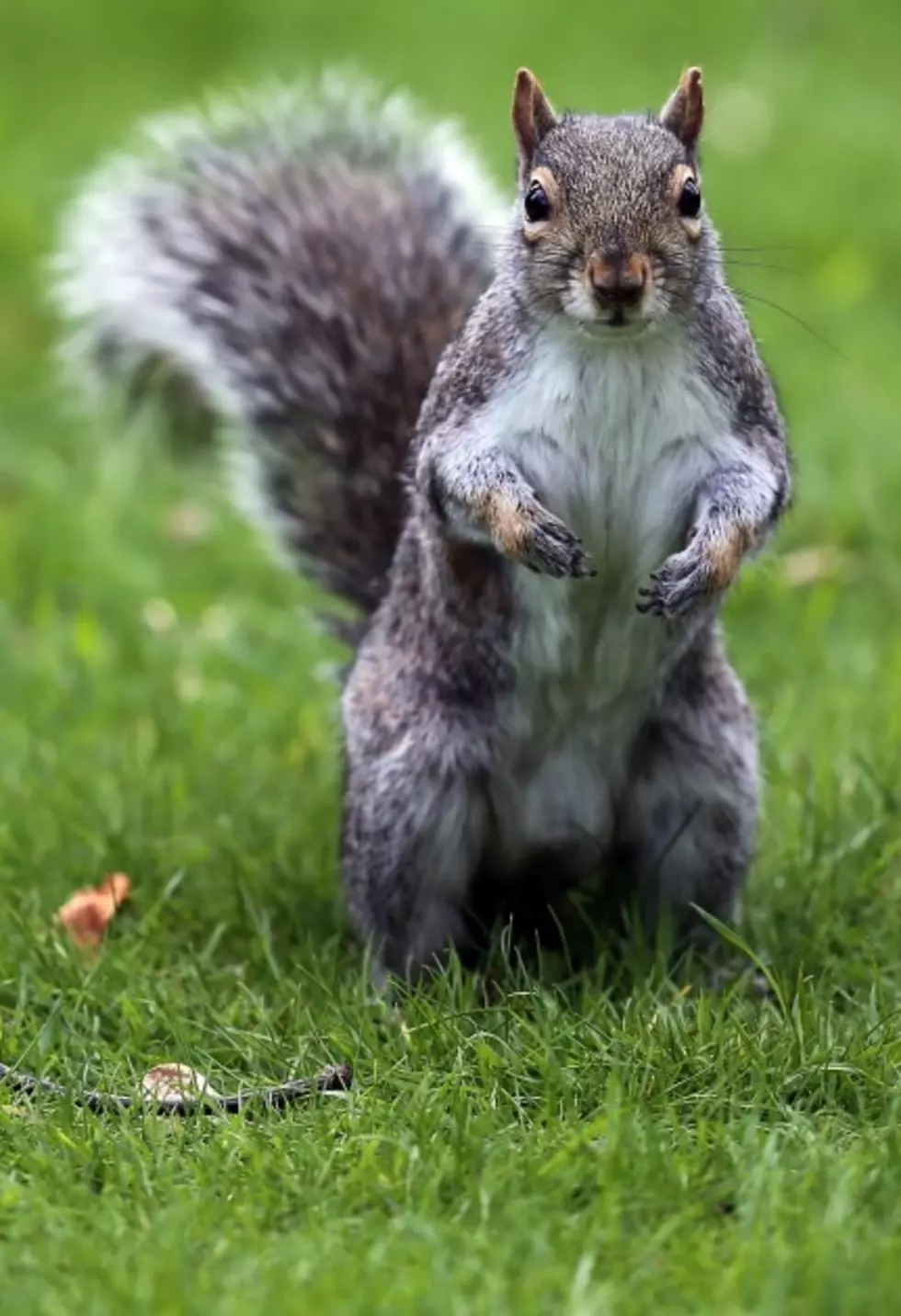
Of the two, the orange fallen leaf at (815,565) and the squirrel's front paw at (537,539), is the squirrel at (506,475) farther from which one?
the orange fallen leaf at (815,565)

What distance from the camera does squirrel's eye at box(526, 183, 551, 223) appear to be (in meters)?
2.34

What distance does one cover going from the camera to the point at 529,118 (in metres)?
2.45

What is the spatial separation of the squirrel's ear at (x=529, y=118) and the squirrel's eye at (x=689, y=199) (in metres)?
0.19

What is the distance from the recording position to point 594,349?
2367 millimetres

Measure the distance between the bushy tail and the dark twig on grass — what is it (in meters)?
0.95

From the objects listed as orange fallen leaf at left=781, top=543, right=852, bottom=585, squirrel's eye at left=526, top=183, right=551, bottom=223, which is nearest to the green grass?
orange fallen leaf at left=781, top=543, right=852, bottom=585

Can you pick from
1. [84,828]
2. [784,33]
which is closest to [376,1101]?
[84,828]

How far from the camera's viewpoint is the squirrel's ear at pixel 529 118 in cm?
243

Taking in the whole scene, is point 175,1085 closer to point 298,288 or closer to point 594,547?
point 594,547

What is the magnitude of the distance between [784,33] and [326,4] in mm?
→ 1492

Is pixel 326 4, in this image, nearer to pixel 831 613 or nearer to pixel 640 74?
pixel 640 74

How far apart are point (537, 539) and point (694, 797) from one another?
46 centimetres

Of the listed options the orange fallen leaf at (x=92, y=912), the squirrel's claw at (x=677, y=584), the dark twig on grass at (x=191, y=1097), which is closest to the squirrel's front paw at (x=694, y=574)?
the squirrel's claw at (x=677, y=584)

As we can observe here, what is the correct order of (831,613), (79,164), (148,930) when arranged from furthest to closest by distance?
(79,164) < (831,613) < (148,930)
